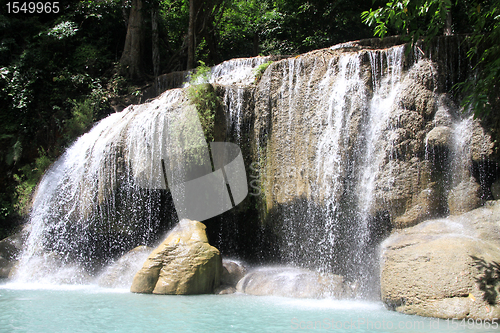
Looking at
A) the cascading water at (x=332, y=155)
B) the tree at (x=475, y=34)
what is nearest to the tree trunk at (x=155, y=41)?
the cascading water at (x=332, y=155)

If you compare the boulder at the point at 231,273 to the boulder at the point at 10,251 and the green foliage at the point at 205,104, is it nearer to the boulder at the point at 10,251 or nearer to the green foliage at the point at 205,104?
the green foliage at the point at 205,104

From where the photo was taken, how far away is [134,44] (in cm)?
1602

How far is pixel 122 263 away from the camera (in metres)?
8.73

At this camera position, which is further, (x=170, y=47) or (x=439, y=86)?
(x=170, y=47)

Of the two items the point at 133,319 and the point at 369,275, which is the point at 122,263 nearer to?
the point at 133,319

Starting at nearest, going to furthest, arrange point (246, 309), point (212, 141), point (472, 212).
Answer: point (246, 309) < point (472, 212) < point (212, 141)

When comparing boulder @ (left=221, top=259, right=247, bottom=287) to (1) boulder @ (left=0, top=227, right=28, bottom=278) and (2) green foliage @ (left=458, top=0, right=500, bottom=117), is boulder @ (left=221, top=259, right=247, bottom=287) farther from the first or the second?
(1) boulder @ (left=0, top=227, right=28, bottom=278)

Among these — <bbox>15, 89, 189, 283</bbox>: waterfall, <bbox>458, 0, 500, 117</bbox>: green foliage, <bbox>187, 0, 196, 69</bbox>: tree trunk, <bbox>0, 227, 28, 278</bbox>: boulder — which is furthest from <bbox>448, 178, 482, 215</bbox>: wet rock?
<bbox>187, 0, 196, 69</bbox>: tree trunk

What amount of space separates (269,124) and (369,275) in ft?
13.1

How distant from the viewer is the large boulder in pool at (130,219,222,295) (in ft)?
23.9

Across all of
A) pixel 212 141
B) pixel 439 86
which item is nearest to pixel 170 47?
pixel 212 141

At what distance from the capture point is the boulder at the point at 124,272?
328 inches

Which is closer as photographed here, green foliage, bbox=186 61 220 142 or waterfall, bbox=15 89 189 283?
green foliage, bbox=186 61 220 142

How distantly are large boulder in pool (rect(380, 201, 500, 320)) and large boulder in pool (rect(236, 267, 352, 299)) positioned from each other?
1150 millimetres
